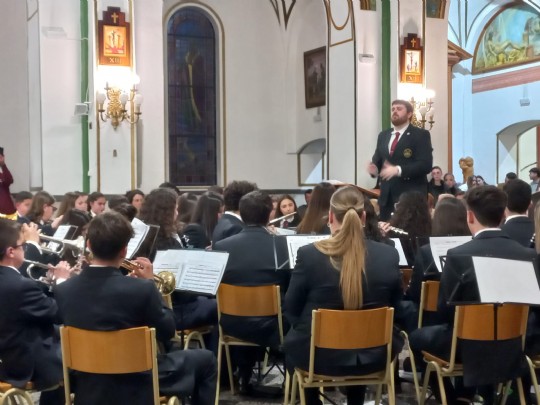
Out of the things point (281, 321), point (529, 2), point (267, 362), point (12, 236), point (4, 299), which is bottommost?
point (267, 362)

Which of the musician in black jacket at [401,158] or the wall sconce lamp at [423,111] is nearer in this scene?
the musician in black jacket at [401,158]

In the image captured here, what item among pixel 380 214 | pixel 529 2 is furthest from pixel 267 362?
pixel 529 2

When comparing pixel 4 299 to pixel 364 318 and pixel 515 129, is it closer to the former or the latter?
pixel 364 318

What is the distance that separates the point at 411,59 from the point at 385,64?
0.45m

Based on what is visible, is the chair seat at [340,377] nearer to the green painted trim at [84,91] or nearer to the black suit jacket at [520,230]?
the black suit jacket at [520,230]

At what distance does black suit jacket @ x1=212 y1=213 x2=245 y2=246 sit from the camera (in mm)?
6285

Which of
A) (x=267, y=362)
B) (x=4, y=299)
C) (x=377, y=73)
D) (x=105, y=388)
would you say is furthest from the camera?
(x=377, y=73)

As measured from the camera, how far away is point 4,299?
405 centimetres

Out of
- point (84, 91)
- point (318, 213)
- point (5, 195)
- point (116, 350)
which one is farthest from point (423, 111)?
point (116, 350)

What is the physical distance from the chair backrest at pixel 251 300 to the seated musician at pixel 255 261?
0.18 feet

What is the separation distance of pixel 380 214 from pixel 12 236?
4422 millimetres

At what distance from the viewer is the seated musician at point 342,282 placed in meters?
4.15

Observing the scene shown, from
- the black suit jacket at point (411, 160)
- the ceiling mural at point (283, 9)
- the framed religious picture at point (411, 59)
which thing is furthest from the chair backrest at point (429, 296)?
the ceiling mural at point (283, 9)

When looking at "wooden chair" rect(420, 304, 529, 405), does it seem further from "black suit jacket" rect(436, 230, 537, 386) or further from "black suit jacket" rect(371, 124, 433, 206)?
"black suit jacket" rect(371, 124, 433, 206)
